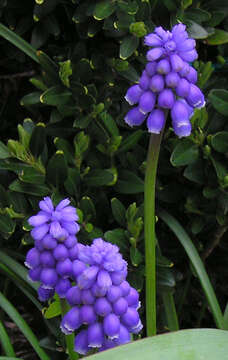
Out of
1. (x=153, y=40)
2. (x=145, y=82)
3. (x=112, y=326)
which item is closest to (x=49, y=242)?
(x=112, y=326)

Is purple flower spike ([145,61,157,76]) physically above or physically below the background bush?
below

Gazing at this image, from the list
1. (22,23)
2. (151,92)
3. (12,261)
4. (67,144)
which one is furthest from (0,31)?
(151,92)

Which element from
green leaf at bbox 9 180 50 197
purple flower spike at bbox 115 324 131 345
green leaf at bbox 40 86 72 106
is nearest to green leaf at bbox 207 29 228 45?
green leaf at bbox 40 86 72 106

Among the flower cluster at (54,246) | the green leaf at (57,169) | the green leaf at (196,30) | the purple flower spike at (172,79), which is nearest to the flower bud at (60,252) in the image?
the flower cluster at (54,246)

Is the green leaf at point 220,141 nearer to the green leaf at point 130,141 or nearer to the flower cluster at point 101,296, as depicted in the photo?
the green leaf at point 130,141

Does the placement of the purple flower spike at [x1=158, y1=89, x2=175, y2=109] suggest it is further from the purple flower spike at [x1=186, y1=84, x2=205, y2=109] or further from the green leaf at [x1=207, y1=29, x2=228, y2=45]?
the green leaf at [x1=207, y1=29, x2=228, y2=45]

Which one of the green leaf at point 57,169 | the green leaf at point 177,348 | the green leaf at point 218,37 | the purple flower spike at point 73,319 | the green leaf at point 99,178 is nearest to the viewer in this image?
the green leaf at point 177,348
